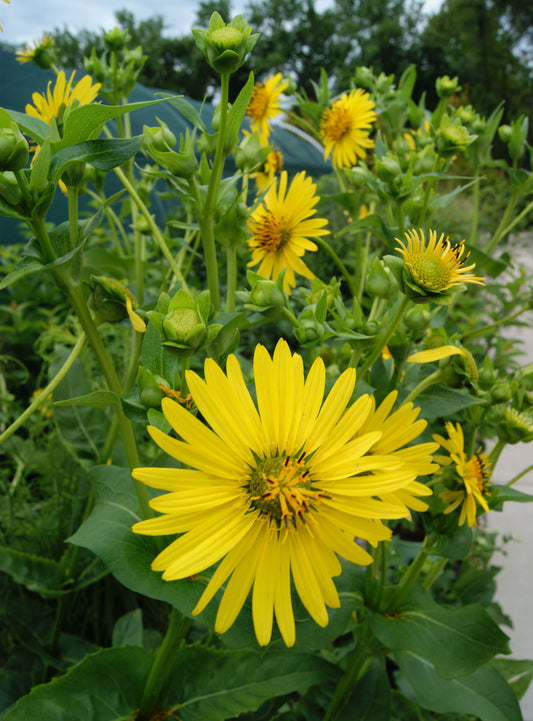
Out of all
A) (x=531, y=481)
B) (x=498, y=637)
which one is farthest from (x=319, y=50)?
(x=498, y=637)

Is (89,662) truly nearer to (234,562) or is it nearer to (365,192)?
(234,562)

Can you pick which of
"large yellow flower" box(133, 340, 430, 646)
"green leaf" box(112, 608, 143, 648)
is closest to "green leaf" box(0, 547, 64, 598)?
"green leaf" box(112, 608, 143, 648)

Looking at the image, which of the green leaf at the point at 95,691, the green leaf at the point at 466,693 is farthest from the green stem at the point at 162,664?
the green leaf at the point at 466,693

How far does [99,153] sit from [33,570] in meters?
0.63

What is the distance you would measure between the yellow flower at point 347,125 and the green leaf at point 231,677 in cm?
Answer: 66

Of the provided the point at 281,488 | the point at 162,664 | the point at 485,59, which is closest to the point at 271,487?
the point at 281,488

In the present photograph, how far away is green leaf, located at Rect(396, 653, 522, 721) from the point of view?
0.54 metres

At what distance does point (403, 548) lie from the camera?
37.7 inches

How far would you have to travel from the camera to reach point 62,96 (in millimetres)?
599

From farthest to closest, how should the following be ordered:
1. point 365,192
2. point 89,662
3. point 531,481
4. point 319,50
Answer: point 319,50, point 531,481, point 365,192, point 89,662

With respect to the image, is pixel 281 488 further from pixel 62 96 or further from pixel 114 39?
pixel 114 39

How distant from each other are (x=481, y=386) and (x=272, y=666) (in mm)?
360

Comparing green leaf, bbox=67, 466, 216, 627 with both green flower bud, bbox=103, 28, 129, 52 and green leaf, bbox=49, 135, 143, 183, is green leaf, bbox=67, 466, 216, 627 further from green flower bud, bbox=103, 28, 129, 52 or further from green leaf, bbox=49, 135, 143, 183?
green flower bud, bbox=103, 28, 129, 52

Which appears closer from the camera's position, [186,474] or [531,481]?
[186,474]
